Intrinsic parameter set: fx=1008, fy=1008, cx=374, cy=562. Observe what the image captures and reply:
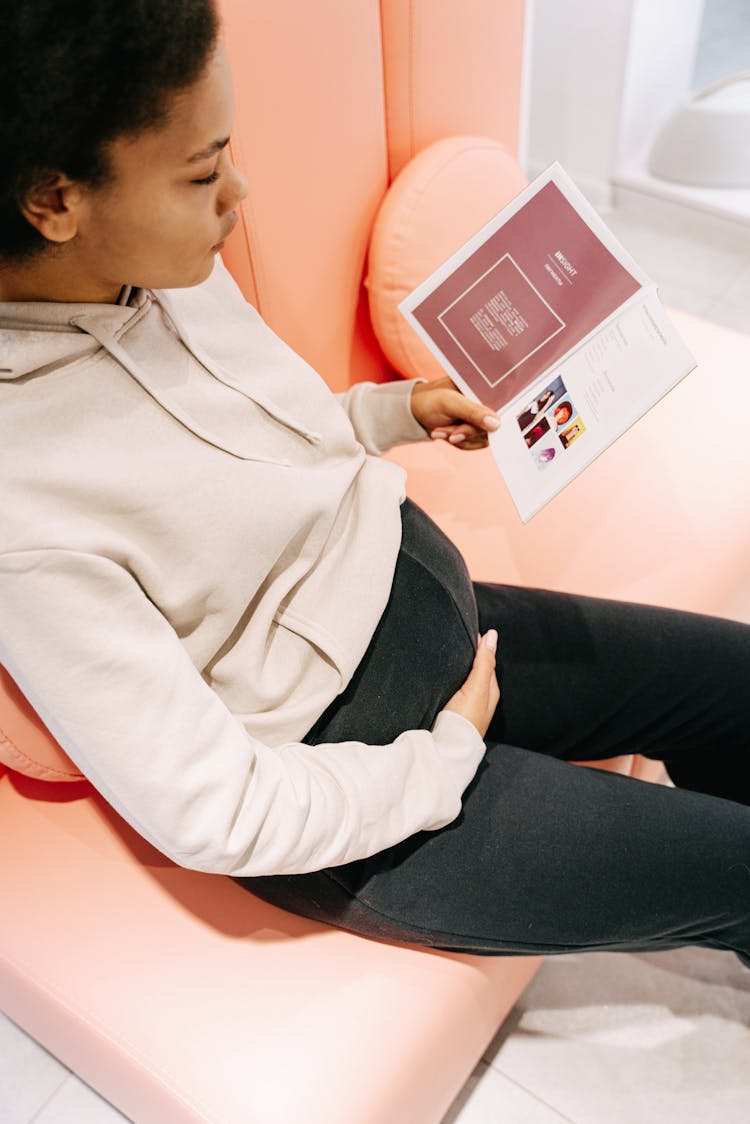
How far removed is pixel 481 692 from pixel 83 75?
0.61m

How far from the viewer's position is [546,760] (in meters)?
0.99

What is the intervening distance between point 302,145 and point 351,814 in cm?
77

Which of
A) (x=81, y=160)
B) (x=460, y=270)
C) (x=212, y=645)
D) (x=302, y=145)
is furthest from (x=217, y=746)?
(x=302, y=145)

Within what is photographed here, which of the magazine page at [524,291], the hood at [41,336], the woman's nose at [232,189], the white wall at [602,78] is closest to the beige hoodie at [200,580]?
the hood at [41,336]

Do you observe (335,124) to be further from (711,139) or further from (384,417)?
(711,139)

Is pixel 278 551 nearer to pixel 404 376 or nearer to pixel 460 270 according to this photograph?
pixel 460 270

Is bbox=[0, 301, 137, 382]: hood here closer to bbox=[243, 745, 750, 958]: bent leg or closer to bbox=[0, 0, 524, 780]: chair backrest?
bbox=[0, 0, 524, 780]: chair backrest

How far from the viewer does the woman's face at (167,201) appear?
66 centimetres

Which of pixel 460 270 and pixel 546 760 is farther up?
pixel 460 270

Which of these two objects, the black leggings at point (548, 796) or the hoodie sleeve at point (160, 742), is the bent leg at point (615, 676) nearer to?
the black leggings at point (548, 796)

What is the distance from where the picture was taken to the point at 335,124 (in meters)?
1.20

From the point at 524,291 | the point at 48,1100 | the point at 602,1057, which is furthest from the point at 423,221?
the point at 48,1100

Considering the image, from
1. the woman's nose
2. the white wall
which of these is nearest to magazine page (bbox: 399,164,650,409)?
the woman's nose

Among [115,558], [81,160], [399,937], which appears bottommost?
[399,937]
